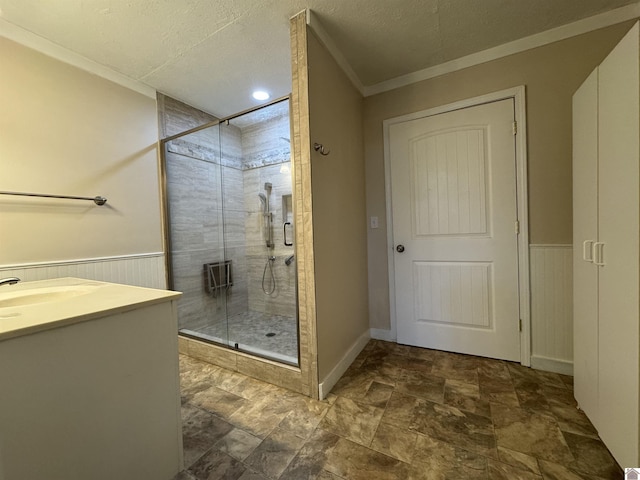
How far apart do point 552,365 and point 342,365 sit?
1.48 metres

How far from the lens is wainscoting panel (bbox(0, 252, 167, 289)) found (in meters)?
1.63

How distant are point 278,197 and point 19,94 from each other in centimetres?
189

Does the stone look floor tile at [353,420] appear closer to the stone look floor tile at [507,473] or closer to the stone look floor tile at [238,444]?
the stone look floor tile at [238,444]

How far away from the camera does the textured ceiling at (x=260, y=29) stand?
1479 millimetres

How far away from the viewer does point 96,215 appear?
195 centimetres

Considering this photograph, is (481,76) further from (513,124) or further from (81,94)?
(81,94)

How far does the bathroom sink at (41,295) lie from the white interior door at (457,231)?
7.23 ft

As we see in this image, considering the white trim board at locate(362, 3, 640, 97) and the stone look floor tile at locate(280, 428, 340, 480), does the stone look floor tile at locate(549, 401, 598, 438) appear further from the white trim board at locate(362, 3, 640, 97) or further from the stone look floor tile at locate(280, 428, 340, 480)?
the white trim board at locate(362, 3, 640, 97)

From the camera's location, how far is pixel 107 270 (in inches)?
78.5

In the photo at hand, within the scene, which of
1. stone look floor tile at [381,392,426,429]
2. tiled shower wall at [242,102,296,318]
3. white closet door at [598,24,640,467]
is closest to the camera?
white closet door at [598,24,640,467]

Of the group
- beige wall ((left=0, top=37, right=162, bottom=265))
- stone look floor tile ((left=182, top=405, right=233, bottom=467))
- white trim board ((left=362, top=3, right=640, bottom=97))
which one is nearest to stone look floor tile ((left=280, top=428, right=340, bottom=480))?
stone look floor tile ((left=182, top=405, right=233, bottom=467))

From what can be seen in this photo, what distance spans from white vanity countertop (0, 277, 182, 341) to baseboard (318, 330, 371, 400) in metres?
1.08

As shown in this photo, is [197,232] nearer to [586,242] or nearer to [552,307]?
[586,242]

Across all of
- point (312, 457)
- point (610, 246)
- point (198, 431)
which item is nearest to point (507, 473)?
point (312, 457)
